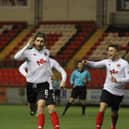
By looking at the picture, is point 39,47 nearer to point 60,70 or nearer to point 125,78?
point 60,70

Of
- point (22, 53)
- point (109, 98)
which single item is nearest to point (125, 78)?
point (109, 98)

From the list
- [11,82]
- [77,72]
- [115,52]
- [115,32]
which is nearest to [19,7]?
[115,32]

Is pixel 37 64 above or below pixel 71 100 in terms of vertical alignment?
above

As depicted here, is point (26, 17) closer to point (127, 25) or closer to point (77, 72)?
point (127, 25)

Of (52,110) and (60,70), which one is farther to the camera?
(60,70)

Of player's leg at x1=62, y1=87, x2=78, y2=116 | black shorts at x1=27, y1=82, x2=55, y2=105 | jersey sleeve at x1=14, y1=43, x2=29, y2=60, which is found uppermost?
jersey sleeve at x1=14, y1=43, x2=29, y2=60

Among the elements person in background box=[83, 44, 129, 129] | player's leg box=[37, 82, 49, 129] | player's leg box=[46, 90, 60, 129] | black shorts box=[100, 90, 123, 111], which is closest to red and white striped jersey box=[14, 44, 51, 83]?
player's leg box=[37, 82, 49, 129]

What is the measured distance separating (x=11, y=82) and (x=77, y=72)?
760 cm

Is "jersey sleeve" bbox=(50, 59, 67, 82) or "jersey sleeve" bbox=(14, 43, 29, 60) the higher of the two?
"jersey sleeve" bbox=(14, 43, 29, 60)

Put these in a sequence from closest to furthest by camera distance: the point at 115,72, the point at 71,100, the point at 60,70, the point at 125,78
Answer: the point at 60,70
the point at 125,78
the point at 115,72
the point at 71,100

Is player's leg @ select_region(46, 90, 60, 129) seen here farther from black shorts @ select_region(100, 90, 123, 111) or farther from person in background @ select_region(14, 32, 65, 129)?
Answer: black shorts @ select_region(100, 90, 123, 111)

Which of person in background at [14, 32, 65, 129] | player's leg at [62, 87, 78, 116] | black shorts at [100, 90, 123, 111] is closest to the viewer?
person in background at [14, 32, 65, 129]

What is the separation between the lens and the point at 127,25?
37.0 m

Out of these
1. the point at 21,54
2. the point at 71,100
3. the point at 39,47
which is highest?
the point at 39,47
